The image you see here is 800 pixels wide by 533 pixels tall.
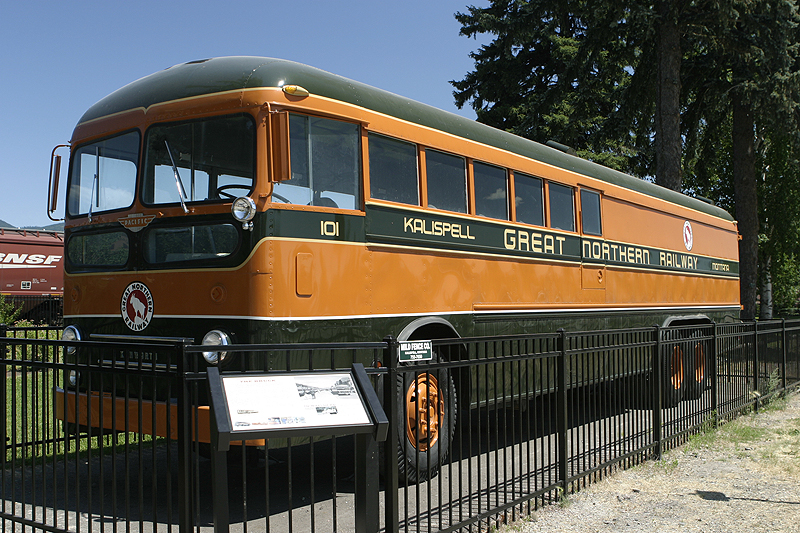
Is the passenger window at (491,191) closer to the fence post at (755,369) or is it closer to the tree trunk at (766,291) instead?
the fence post at (755,369)

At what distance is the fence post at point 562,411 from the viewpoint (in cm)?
601

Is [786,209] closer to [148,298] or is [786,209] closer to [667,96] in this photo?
[667,96]

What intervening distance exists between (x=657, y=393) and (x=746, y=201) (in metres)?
18.1

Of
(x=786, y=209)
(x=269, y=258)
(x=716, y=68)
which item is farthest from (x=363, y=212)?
(x=786, y=209)

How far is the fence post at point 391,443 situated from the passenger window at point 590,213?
624 centimetres

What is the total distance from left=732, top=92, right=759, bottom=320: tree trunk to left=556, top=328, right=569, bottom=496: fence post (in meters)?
19.2

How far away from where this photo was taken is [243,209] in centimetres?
547

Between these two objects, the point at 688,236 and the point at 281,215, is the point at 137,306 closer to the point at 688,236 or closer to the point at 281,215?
the point at 281,215

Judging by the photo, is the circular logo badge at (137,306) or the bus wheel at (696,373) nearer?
the circular logo badge at (137,306)

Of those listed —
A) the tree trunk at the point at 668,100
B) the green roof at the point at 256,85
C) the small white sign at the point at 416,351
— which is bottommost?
the small white sign at the point at 416,351

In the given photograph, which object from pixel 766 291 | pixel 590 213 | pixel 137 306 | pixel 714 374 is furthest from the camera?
pixel 766 291

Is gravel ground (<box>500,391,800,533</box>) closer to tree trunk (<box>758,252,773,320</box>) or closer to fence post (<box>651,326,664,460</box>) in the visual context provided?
fence post (<box>651,326,664,460</box>)

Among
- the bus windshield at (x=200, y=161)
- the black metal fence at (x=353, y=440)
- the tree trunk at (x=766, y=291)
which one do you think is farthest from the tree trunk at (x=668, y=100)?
the bus windshield at (x=200, y=161)

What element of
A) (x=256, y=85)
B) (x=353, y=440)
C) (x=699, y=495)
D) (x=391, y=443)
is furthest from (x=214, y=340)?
(x=699, y=495)
